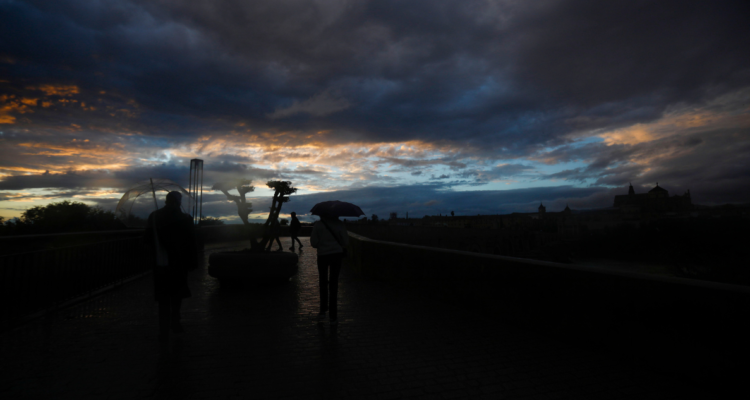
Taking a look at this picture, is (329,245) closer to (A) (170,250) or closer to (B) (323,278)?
(B) (323,278)

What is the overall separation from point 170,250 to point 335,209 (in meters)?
2.23

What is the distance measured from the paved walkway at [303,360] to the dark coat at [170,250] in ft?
1.92

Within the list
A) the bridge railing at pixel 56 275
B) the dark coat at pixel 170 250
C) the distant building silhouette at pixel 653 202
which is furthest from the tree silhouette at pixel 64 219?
the distant building silhouette at pixel 653 202

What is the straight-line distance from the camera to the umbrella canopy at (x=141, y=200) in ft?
28.3

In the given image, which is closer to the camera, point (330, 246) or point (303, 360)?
point (303, 360)

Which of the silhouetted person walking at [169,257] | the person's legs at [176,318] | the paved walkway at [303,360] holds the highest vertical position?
the silhouetted person walking at [169,257]

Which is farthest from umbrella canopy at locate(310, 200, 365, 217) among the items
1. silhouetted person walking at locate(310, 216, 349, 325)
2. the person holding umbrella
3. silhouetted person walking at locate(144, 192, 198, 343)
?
silhouetted person walking at locate(144, 192, 198, 343)

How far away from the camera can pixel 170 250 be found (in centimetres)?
484

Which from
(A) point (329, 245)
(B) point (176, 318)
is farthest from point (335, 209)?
(B) point (176, 318)

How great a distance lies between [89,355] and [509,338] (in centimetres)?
468

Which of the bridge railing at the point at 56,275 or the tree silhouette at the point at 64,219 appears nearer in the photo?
the bridge railing at the point at 56,275

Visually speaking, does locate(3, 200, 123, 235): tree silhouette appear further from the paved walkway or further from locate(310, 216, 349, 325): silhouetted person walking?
locate(310, 216, 349, 325): silhouetted person walking

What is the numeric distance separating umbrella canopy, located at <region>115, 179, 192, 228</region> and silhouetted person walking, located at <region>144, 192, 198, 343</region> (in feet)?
13.5

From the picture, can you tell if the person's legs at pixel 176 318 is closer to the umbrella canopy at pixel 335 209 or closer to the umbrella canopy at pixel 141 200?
the umbrella canopy at pixel 335 209
